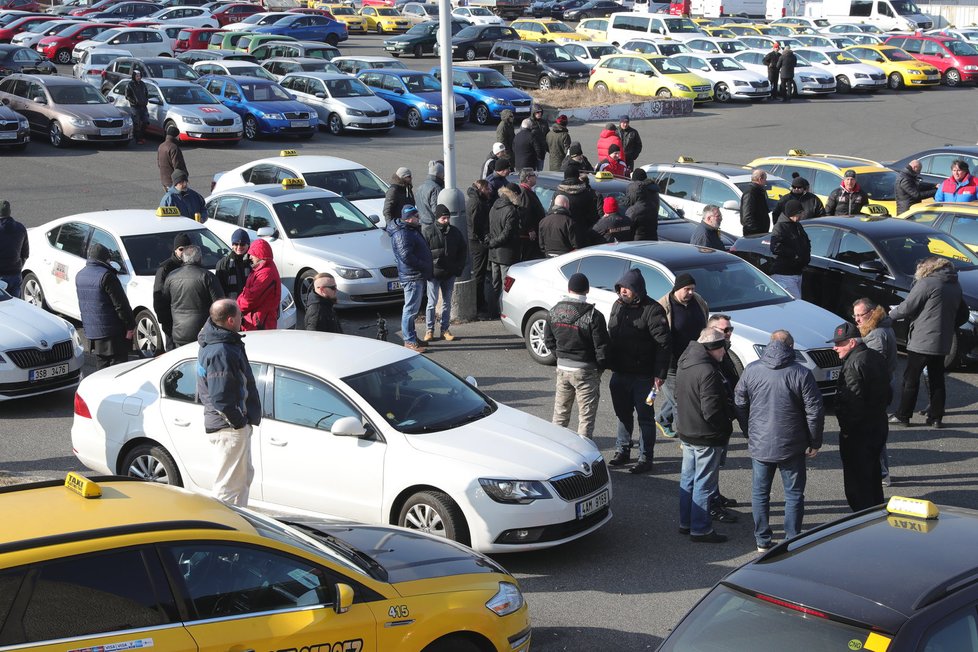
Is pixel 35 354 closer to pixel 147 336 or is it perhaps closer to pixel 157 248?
pixel 147 336

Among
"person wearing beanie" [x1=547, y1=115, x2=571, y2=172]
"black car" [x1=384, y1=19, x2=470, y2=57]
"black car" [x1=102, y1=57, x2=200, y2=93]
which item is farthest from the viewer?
"black car" [x1=384, y1=19, x2=470, y2=57]

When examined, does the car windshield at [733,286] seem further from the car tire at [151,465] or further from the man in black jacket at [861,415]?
the car tire at [151,465]

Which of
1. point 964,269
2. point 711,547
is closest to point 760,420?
point 711,547

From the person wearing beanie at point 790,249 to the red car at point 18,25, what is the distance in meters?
40.5

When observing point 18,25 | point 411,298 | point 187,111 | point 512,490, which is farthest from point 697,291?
point 18,25

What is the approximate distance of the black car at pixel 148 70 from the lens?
3139cm

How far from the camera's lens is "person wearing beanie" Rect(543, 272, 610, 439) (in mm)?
10266

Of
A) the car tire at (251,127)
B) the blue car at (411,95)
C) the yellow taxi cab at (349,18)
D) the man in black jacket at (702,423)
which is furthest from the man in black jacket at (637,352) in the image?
the yellow taxi cab at (349,18)

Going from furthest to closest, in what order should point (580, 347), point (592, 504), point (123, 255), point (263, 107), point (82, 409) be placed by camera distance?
point (263, 107) → point (123, 255) → point (580, 347) → point (82, 409) → point (592, 504)

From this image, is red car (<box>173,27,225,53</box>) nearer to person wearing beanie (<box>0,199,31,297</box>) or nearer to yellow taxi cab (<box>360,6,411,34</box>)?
yellow taxi cab (<box>360,6,411,34</box>)

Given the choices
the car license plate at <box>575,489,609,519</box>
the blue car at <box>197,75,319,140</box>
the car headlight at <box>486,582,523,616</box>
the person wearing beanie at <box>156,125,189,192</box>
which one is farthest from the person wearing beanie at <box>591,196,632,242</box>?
the blue car at <box>197,75,319,140</box>

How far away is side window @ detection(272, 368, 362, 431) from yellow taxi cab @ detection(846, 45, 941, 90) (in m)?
37.1

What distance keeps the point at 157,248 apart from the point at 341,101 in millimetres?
17137

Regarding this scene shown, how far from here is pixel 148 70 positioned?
31.6 metres
